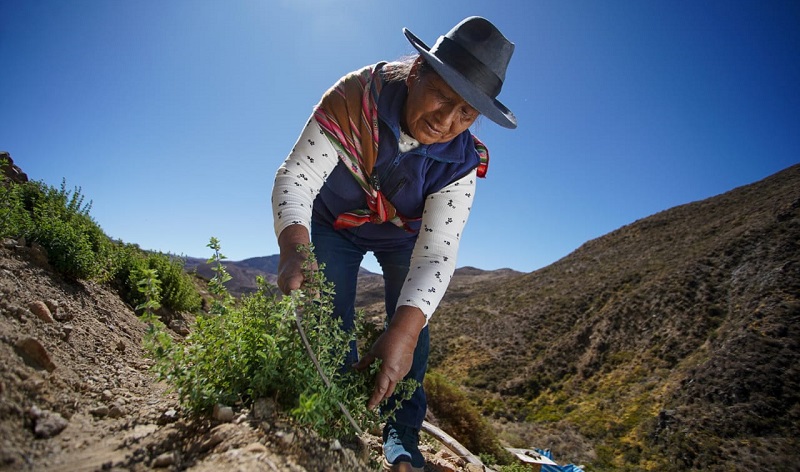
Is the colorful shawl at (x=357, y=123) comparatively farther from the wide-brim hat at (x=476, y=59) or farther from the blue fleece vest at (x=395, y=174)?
the wide-brim hat at (x=476, y=59)

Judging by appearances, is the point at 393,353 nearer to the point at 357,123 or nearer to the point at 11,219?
the point at 357,123

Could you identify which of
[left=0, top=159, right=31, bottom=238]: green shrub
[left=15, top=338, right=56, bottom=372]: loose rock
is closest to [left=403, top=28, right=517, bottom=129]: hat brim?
[left=15, top=338, right=56, bottom=372]: loose rock

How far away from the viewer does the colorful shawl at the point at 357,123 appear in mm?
1981

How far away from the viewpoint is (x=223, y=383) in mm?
1284

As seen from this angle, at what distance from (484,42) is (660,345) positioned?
31.6 m

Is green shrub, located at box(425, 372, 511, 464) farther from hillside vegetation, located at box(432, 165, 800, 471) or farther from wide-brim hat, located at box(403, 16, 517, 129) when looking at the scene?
hillside vegetation, located at box(432, 165, 800, 471)

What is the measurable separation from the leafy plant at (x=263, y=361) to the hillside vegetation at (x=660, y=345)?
19.9 metres

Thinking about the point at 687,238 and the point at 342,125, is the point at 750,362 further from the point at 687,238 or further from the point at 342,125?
the point at 342,125

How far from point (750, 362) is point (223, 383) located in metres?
28.8

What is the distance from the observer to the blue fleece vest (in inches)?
82.6

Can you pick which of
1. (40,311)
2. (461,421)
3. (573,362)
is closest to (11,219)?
(40,311)

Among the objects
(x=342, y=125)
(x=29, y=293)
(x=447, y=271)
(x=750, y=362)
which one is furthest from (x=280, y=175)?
(x=750, y=362)

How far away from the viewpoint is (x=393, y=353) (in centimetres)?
154

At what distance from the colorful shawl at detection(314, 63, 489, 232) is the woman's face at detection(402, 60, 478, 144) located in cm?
20
